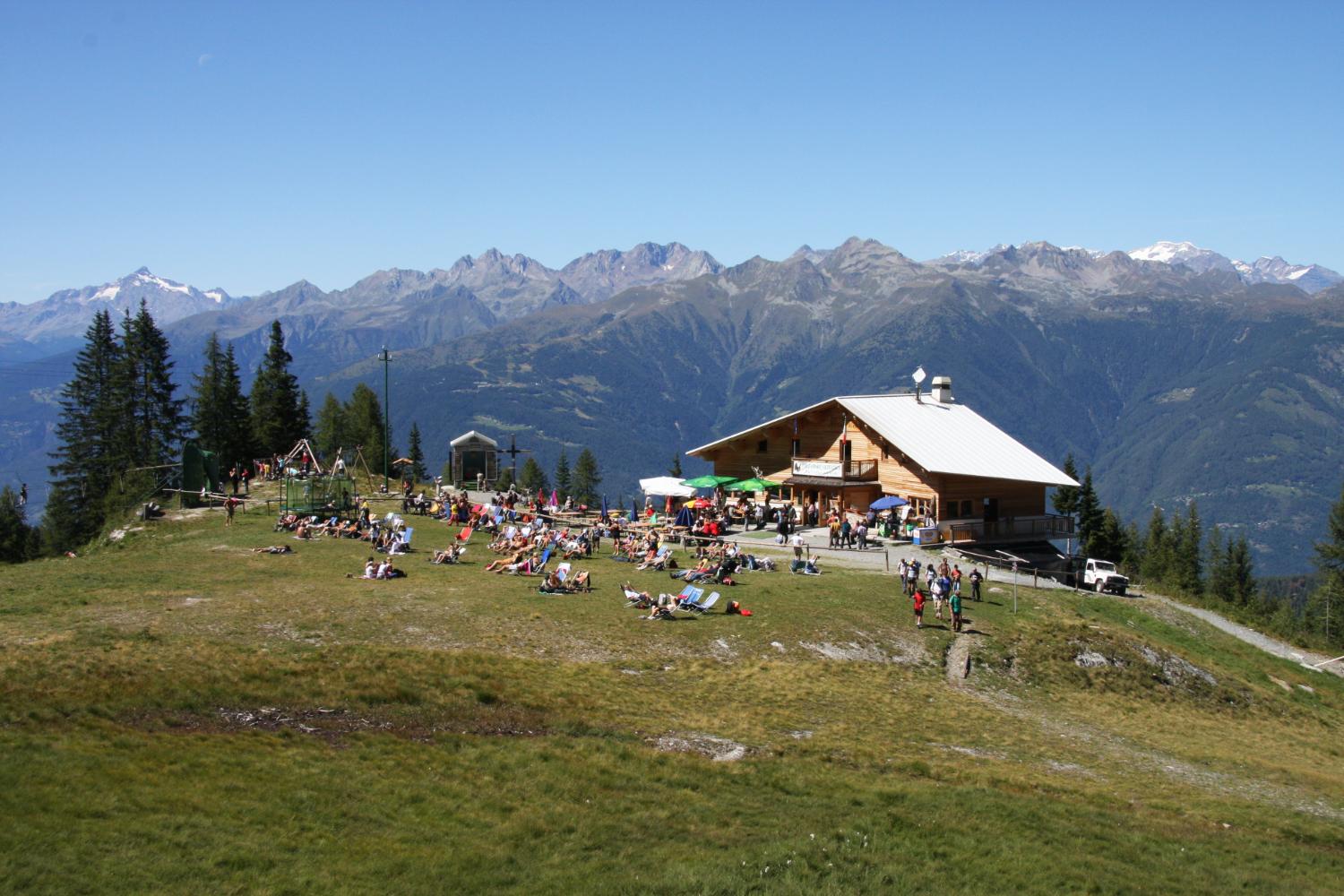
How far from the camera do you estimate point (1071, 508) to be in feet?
346

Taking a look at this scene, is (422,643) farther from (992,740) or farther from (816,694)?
(992,740)

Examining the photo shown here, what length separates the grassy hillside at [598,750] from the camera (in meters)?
14.1

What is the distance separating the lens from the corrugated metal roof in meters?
54.9

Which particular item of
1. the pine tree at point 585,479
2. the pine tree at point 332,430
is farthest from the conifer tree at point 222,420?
the pine tree at point 585,479

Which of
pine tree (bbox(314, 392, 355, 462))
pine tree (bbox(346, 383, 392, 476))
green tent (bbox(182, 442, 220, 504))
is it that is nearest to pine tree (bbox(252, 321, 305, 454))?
pine tree (bbox(314, 392, 355, 462))

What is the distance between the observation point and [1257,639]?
44.0m

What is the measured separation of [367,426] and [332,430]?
4522mm

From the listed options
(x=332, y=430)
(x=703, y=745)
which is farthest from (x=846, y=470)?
(x=332, y=430)

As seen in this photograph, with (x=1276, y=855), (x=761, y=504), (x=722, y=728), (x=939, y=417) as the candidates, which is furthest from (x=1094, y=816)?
(x=939, y=417)

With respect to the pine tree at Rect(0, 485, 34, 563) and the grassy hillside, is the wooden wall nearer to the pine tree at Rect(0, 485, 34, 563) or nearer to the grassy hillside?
the grassy hillside

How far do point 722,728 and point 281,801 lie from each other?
946cm

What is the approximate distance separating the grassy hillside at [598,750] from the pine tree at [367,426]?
70217 millimetres

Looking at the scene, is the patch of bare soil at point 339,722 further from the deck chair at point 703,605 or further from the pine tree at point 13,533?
the pine tree at point 13,533

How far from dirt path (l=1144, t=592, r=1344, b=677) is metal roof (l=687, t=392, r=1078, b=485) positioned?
10107 mm
